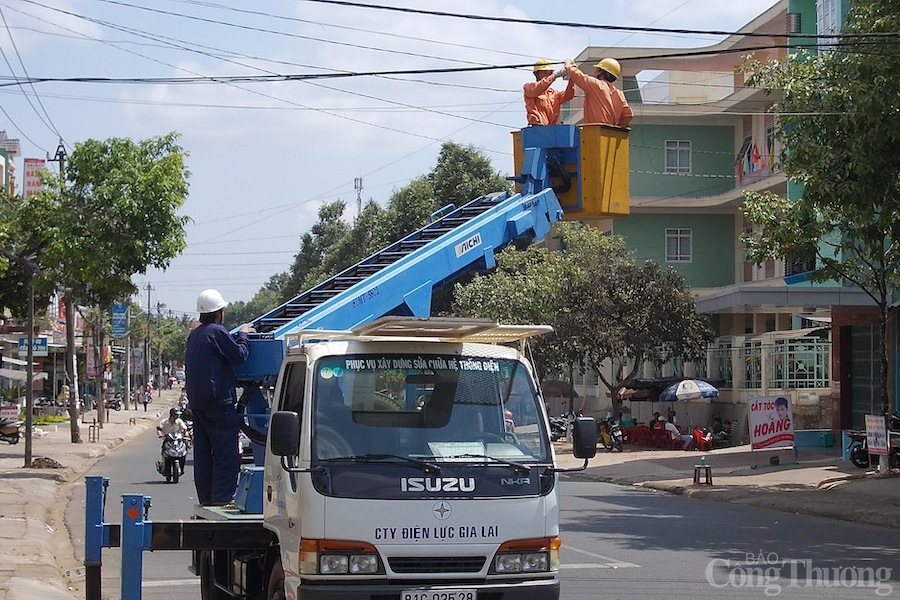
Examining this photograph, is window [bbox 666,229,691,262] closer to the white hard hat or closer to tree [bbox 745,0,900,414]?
tree [bbox 745,0,900,414]

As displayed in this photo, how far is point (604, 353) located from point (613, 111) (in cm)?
2337

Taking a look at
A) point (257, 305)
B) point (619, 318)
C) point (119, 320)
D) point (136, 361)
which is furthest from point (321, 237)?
point (257, 305)

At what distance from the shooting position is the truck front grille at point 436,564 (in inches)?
242

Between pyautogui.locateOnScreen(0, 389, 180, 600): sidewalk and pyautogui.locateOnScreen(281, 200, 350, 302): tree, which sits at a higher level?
pyautogui.locateOnScreen(281, 200, 350, 302): tree

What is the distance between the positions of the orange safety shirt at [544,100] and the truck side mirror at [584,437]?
196 inches

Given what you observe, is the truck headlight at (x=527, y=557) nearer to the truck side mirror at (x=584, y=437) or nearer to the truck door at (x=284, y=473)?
the truck side mirror at (x=584, y=437)

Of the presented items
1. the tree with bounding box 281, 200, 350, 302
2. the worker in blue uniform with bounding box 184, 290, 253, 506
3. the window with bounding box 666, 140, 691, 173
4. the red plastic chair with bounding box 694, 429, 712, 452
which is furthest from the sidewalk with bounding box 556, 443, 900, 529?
the tree with bounding box 281, 200, 350, 302

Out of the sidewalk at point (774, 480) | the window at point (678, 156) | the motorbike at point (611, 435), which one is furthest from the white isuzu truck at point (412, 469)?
the window at point (678, 156)

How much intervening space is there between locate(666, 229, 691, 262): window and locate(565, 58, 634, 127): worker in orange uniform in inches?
1380

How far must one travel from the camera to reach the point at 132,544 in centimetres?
711

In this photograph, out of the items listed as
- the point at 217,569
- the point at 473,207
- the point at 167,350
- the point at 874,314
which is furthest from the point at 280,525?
the point at 167,350

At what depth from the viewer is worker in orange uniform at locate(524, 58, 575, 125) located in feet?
36.1

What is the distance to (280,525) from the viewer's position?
6691 millimetres

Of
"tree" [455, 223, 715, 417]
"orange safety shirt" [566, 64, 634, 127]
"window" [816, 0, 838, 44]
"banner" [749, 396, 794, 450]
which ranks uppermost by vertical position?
"window" [816, 0, 838, 44]
